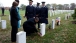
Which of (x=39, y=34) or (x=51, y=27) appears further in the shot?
(x=51, y=27)

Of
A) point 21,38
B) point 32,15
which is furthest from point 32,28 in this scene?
point 21,38

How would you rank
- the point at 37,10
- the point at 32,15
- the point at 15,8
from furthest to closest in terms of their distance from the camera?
the point at 37,10 < the point at 32,15 < the point at 15,8

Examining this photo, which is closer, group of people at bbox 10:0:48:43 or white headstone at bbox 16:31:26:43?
white headstone at bbox 16:31:26:43

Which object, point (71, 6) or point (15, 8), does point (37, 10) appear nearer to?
point (15, 8)

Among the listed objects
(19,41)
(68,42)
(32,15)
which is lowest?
(68,42)

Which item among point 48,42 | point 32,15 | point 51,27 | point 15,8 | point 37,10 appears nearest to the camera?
point 15,8

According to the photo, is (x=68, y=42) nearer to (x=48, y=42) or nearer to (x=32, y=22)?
(x=48, y=42)

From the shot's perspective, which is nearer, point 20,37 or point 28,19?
point 20,37

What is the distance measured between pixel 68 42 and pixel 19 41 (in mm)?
2949

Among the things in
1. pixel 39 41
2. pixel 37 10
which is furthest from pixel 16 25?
pixel 37 10

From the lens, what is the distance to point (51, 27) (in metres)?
11.8

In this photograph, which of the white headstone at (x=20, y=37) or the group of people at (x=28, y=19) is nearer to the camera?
the white headstone at (x=20, y=37)

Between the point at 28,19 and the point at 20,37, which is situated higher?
the point at 28,19

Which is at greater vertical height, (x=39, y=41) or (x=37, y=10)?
(x=37, y=10)
